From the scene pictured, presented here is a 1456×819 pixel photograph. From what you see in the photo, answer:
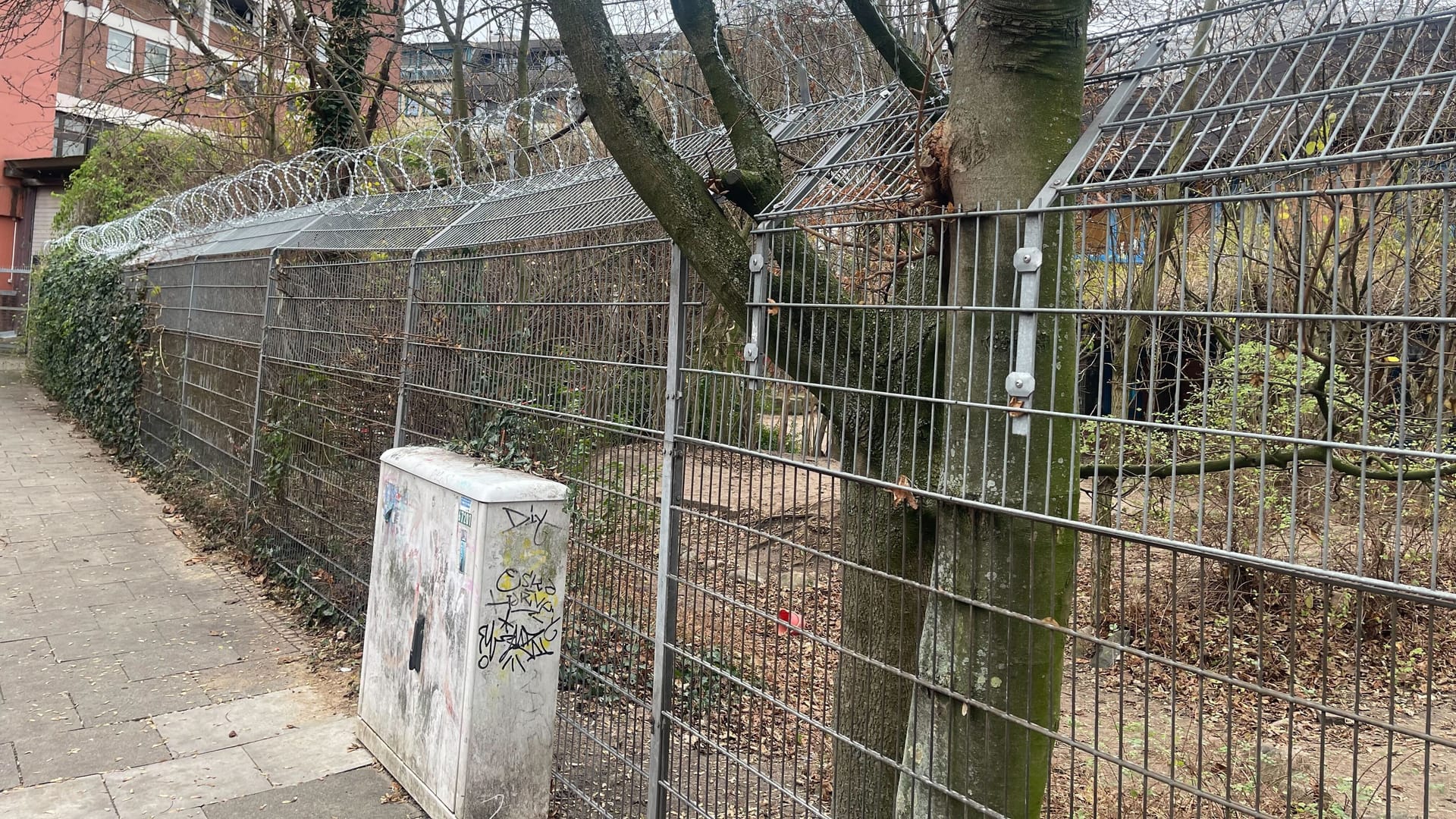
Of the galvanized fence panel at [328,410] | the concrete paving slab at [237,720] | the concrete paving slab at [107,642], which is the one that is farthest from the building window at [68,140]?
the concrete paving slab at [237,720]

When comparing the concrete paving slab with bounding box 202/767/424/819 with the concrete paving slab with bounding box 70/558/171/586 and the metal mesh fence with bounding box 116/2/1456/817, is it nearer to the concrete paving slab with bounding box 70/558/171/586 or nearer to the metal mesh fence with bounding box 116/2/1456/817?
the metal mesh fence with bounding box 116/2/1456/817

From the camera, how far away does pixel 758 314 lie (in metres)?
3.06

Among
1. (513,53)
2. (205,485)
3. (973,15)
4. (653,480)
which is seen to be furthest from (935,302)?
(513,53)

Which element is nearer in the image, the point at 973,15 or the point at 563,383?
the point at 973,15

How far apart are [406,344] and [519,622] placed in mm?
2294

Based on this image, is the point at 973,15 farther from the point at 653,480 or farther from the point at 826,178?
the point at 653,480

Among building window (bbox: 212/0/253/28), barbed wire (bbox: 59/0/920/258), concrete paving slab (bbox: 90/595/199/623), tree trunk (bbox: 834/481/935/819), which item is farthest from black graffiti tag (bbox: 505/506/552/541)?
building window (bbox: 212/0/253/28)

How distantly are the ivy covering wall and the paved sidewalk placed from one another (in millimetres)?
3222

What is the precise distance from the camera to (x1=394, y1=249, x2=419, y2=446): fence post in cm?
548

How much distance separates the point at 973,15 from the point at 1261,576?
5.52ft

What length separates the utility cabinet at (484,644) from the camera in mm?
3756

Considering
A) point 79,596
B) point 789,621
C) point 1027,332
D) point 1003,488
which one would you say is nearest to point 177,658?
point 79,596

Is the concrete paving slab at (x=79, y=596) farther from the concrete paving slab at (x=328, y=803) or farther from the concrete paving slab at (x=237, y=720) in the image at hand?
the concrete paving slab at (x=328, y=803)

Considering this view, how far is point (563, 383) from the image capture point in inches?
162
